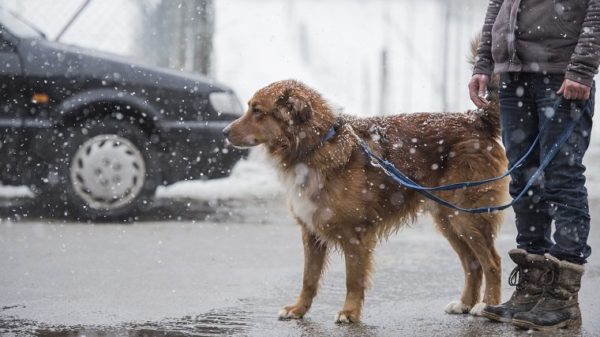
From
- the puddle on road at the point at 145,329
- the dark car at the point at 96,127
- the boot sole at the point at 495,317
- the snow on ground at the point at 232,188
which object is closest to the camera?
the puddle on road at the point at 145,329

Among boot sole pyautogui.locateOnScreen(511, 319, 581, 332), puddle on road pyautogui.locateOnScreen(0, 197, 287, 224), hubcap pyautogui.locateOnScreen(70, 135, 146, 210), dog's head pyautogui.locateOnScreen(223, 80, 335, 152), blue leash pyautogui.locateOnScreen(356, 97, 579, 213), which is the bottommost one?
puddle on road pyautogui.locateOnScreen(0, 197, 287, 224)

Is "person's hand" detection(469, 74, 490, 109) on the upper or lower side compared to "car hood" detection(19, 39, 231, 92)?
lower

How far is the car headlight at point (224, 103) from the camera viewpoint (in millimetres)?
7688

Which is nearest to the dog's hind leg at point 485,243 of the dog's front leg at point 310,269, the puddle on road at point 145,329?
the dog's front leg at point 310,269

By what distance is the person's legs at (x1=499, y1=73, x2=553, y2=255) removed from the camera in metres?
4.09

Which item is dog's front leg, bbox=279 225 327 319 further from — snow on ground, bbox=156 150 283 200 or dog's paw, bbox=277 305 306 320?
snow on ground, bbox=156 150 283 200

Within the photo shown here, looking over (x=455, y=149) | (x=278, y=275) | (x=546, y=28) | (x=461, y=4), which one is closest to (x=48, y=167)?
(x=278, y=275)

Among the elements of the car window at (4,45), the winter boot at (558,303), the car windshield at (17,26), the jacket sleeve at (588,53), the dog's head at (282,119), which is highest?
the car windshield at (17,26)

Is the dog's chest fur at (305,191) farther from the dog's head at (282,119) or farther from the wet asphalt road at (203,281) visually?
the wet asphalt road at (203,281)

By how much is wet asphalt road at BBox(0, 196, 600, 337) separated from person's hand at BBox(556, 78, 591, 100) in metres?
1.09

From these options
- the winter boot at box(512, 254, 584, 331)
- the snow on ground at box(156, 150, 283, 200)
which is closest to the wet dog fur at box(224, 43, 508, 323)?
the winter boot at box(512, 254, 584, 331)

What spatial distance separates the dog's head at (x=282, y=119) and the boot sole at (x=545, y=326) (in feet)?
4.33

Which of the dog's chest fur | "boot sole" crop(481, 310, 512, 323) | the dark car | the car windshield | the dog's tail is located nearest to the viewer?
"boot sole" crop(481, 310, 512, 323)

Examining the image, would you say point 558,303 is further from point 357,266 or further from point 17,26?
point 17,26
